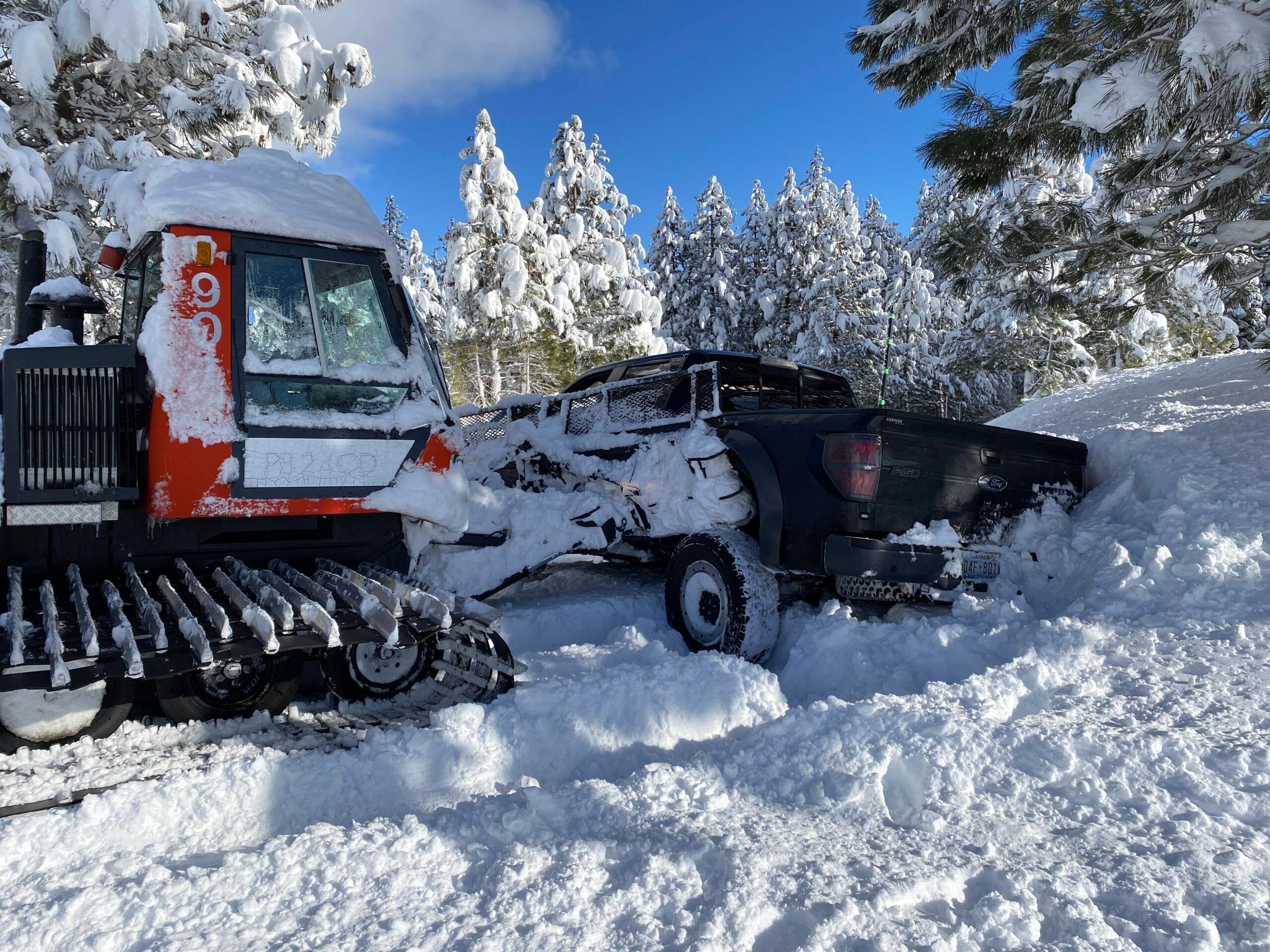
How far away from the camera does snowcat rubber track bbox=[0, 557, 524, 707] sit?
293cm

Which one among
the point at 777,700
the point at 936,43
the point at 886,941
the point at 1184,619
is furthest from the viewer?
the point at 936,43

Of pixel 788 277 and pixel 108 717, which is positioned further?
pixel 788 277

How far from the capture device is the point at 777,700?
3871 millimetres

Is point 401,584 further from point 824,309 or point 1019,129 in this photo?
point 824,309

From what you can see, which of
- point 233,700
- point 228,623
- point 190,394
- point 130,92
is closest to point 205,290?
point 190,394

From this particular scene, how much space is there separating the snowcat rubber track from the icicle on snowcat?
2cm

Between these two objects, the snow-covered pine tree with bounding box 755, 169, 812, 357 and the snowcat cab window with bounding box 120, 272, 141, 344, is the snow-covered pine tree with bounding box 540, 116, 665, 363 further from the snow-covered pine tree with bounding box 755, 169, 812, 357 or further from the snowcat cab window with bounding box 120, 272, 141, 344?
the snowcat cab window with bounding box 120, 272, 141, 344

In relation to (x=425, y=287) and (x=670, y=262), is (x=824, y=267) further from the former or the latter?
(x=425, y=287)

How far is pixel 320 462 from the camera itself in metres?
4.13

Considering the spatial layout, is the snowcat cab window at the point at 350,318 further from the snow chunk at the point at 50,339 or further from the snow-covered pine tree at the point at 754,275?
the snow-covered pine tree at the point at 754,275

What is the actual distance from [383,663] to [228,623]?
116cm

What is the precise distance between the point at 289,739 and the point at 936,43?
6.93 m

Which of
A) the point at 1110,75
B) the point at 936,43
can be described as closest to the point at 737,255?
the point at 936,43

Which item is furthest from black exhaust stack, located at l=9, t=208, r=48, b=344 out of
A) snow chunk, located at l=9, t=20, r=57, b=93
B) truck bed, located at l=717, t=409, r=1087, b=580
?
snow chunk, located at l=9, t=20, r=57, b=93
